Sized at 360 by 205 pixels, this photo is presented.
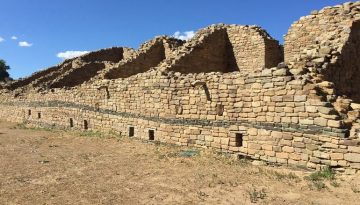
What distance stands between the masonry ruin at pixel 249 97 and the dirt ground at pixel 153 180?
0.58 metres

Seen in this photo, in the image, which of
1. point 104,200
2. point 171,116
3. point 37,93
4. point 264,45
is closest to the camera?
point 104,200

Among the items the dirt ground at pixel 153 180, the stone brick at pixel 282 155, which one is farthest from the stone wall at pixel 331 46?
the dirt ground at pixel 153 180

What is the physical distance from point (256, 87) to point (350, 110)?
7.98 ft

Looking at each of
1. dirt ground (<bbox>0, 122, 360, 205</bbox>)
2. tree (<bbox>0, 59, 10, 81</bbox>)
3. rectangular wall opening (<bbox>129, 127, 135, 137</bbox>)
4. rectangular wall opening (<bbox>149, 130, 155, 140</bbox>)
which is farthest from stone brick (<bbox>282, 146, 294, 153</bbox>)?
tree (<bbox>0, 59, 10, 81</bbox>)

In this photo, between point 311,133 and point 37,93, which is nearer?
point 311,133

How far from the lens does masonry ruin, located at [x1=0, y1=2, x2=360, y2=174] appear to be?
30.3 feet

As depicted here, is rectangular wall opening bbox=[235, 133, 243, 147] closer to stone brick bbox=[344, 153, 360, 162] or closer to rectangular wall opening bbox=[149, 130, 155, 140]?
stone brick bbox=[344, 153, 360, 162]

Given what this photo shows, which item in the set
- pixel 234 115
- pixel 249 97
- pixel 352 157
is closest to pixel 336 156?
pixel 352 157

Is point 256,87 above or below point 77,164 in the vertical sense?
above

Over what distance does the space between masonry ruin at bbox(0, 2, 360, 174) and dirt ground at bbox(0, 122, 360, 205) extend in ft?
1.91

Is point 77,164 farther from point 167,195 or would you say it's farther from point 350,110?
point 350,110

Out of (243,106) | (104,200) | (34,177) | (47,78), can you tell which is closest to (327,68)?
(243,106)

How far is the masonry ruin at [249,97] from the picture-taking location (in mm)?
9234

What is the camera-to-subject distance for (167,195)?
7.87 metres
